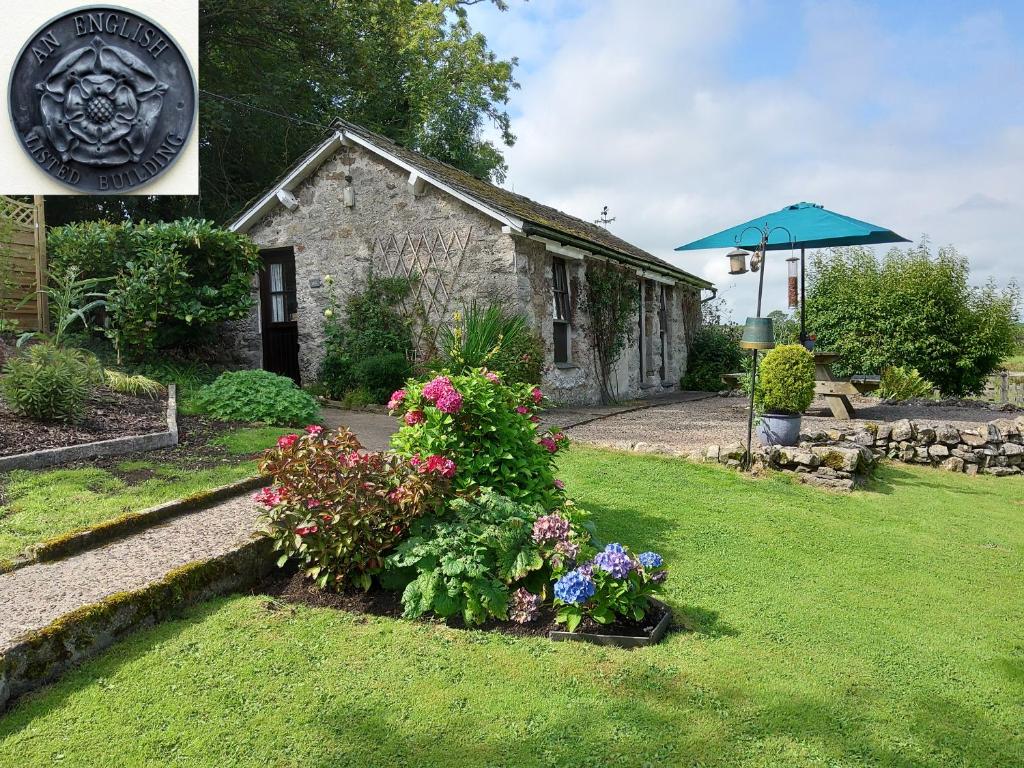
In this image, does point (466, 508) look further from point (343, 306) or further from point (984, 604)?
point (343, 306)

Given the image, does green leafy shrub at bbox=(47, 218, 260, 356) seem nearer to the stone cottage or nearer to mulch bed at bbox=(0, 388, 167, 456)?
mulch bed at bbox=(0, 388, 167, 456)

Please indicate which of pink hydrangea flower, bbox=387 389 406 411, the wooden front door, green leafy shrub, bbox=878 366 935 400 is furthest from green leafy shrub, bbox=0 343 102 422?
green leafy shrub, bbox=878 366 935 400

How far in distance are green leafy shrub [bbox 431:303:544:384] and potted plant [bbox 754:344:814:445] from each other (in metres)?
3.54

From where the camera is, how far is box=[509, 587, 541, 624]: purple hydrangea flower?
3.54 m

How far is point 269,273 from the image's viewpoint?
13609 mm

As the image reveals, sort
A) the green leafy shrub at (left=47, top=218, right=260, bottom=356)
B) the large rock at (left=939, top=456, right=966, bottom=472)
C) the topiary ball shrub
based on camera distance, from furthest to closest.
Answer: the green leafy shrub at (left=47, top=218, right=260, bottom=356) → the large rock at (left=939, top=456, right=966, bottom=472) → the topiary ball shrub

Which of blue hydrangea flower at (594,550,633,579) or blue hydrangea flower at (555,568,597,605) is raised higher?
blue hydrangea flower at (594,550,633,579)

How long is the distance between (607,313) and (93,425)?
9005 mm

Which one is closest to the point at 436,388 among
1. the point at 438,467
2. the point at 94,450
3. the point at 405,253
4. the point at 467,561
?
the point at 438,467

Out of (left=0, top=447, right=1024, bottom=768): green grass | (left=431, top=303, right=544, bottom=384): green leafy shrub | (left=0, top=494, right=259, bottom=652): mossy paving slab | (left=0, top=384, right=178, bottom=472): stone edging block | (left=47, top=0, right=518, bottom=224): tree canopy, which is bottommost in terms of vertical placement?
(left=0, top=447, right=1024, bottom=768): green grass

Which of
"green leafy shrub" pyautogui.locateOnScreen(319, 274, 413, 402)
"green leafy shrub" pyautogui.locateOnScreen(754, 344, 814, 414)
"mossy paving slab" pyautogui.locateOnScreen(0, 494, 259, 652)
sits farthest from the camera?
"green leafy shrub" pyautogui.locateOnScreen(319, 274, 413, 402)

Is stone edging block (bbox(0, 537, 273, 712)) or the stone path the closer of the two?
stone edging block (bbox(0, 537, 273, 712))

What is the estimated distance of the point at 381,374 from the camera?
35.9ft

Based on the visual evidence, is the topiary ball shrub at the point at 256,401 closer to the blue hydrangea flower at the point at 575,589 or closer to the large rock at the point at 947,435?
the blue hydrangea flower at the point at 575,589
